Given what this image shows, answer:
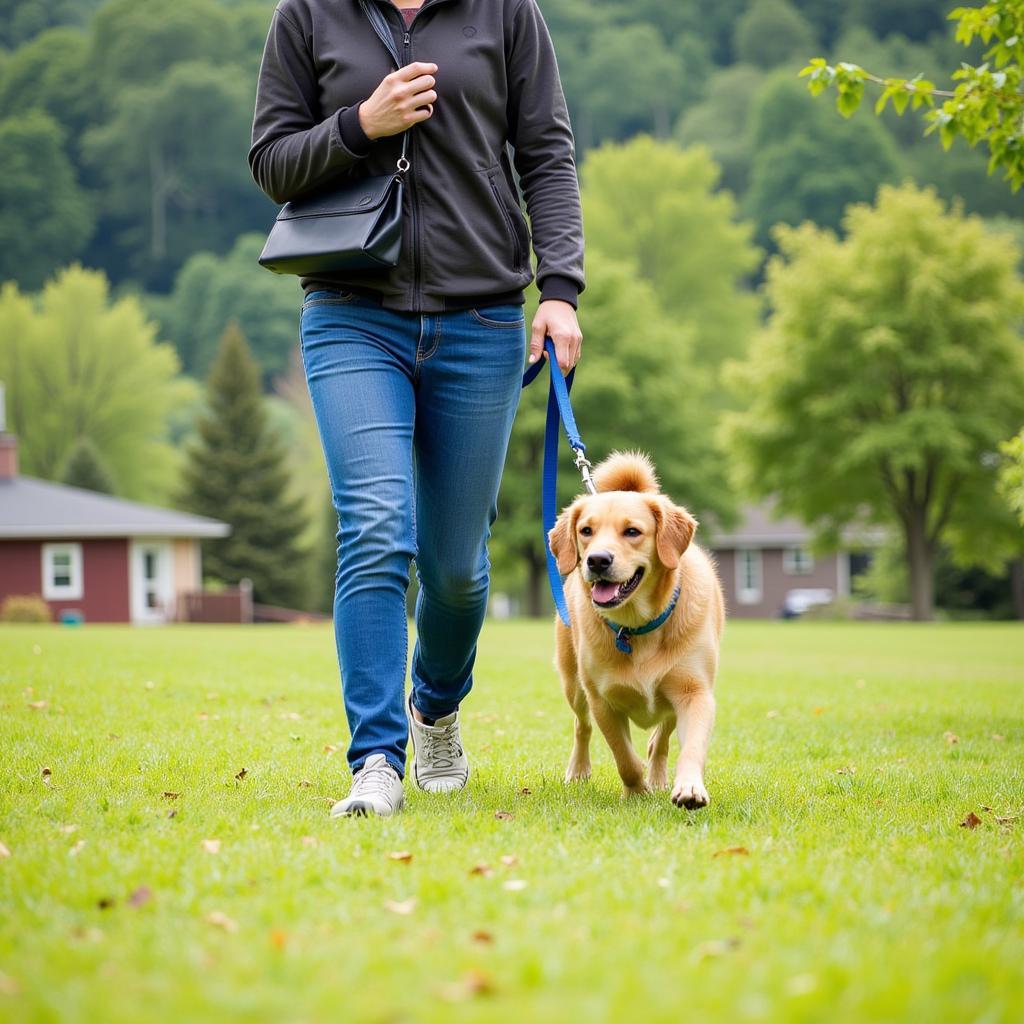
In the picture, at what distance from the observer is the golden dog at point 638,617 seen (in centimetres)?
462

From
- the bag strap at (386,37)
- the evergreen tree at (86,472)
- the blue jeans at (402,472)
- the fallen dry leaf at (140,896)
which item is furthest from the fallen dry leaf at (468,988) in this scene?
the evergreen tree at (86,472)

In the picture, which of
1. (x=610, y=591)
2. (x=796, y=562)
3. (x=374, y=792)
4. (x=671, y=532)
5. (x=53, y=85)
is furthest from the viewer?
(x=53, y=85)

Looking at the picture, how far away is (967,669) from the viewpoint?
1494 centimetres

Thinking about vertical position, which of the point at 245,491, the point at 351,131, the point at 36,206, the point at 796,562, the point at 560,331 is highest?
the point at 36,206

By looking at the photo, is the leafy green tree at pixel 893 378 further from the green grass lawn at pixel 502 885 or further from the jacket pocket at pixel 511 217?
the jacket pocket at pixel 511 217

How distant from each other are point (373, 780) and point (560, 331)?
167 cm

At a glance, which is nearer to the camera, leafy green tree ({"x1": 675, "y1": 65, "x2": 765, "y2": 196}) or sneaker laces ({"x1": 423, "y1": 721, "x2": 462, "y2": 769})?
sneaker laces ({"x1": 423, "y1": 721, "x2": 462, "y2": 769})

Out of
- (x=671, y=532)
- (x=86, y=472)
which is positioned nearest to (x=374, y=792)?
(x=671, y=532)

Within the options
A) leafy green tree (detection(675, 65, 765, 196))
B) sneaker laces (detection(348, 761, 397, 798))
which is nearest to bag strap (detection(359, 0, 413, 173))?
sneaker laces (detection(348, 761, 397, 798))

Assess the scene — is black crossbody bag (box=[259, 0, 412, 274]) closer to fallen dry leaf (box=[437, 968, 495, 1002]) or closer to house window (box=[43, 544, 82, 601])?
fallen dry leaf (box=[437, 968, 495, 1002])

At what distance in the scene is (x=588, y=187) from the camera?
54.4 metres

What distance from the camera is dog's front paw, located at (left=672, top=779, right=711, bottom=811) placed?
411 cm

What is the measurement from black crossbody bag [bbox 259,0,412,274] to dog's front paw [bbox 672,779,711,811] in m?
1.89

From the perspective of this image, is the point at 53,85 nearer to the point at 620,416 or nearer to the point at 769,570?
the point at 769,570
